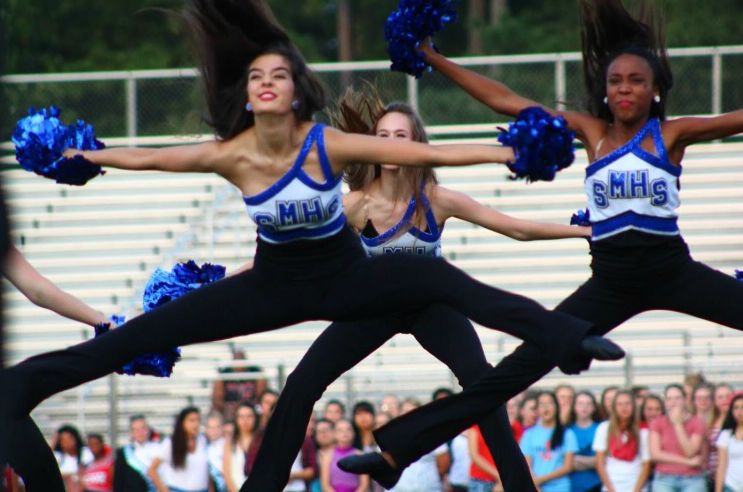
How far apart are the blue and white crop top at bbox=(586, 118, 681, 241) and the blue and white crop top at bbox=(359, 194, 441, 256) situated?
865 mm

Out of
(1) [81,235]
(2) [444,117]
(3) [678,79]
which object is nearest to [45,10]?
(1) [81,235]

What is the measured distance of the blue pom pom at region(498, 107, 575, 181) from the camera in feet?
17.3

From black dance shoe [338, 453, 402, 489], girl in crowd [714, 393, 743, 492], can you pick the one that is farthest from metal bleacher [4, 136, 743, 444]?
black dance shoe [338, 453, 402, 489]

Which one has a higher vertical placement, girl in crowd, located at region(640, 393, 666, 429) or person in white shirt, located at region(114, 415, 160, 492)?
girl in crowd, located at region(640, 393, 666, 429)

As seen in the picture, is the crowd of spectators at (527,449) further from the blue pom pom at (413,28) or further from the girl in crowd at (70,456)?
the blue pom pom at (413,28)

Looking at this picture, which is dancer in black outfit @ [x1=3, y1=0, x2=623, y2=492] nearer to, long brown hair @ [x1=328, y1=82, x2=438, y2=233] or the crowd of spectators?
long brown hair @ [x1=328, y1=82, x2=438, y2=233]

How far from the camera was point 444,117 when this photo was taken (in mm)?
14648

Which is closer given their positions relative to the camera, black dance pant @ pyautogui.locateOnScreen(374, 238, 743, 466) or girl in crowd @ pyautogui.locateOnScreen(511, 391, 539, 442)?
black dance pant @ pyautogui.locateOnScreen(374, 238, 743, 466)

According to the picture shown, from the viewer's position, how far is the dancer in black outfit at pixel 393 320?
242 inches

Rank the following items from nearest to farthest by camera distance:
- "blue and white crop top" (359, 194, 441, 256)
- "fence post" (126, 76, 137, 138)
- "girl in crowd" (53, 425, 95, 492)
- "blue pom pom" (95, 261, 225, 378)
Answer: "blue pom pom" (95, 261, 225, 378) → "blue and white crop top" (359, 194, 441, 256) → "girl in crowd" (53, 425, 95, 492) → "fence post" (126, 76, 137, 138)

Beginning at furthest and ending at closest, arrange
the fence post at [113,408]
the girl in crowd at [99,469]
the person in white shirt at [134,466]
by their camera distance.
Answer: the fence post at [113,408] → the girl in crowd at [99,469] → the person in white shirt at [134,466]

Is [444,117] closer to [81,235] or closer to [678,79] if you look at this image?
[678,79]

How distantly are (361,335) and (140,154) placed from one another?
4.24 ft

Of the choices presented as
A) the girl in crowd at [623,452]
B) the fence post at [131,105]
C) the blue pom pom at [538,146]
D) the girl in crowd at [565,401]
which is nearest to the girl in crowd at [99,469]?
the girl in crowd at [565,401]
